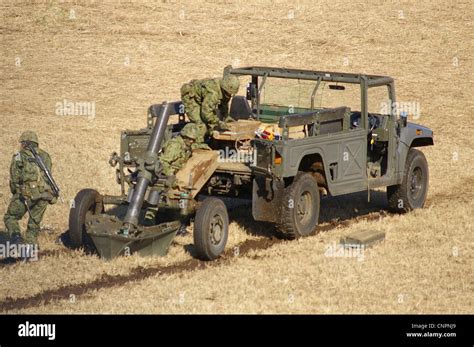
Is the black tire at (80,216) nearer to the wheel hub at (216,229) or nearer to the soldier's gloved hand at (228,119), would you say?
the wheel hub at (216,229)

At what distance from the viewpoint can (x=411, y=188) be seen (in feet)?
56.3

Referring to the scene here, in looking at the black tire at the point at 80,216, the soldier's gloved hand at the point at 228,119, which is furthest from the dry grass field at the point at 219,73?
the soldier's gloved hand at the point at 228,119

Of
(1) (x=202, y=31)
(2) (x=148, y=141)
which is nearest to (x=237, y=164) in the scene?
(2) (x=148, y=141)

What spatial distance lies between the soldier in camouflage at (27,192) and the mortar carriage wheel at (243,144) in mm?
2601

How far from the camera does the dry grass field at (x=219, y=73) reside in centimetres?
1259

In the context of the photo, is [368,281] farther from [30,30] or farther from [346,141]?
[30,30]

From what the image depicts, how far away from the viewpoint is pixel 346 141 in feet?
50.6

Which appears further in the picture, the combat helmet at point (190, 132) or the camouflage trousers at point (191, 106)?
the camouflage trousers at point (191, 106)

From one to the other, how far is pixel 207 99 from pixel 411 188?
4010 mm

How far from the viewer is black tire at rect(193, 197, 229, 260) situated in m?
13.6

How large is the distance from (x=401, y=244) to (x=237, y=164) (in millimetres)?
2514

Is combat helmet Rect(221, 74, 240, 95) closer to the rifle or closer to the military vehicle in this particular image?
Answer: the military vehicle

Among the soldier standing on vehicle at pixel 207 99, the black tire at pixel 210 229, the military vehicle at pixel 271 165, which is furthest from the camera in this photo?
the soldier standing on vehicle at pixel 207 99

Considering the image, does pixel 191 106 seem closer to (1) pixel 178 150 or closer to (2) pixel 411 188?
(1) pixel 178 150
